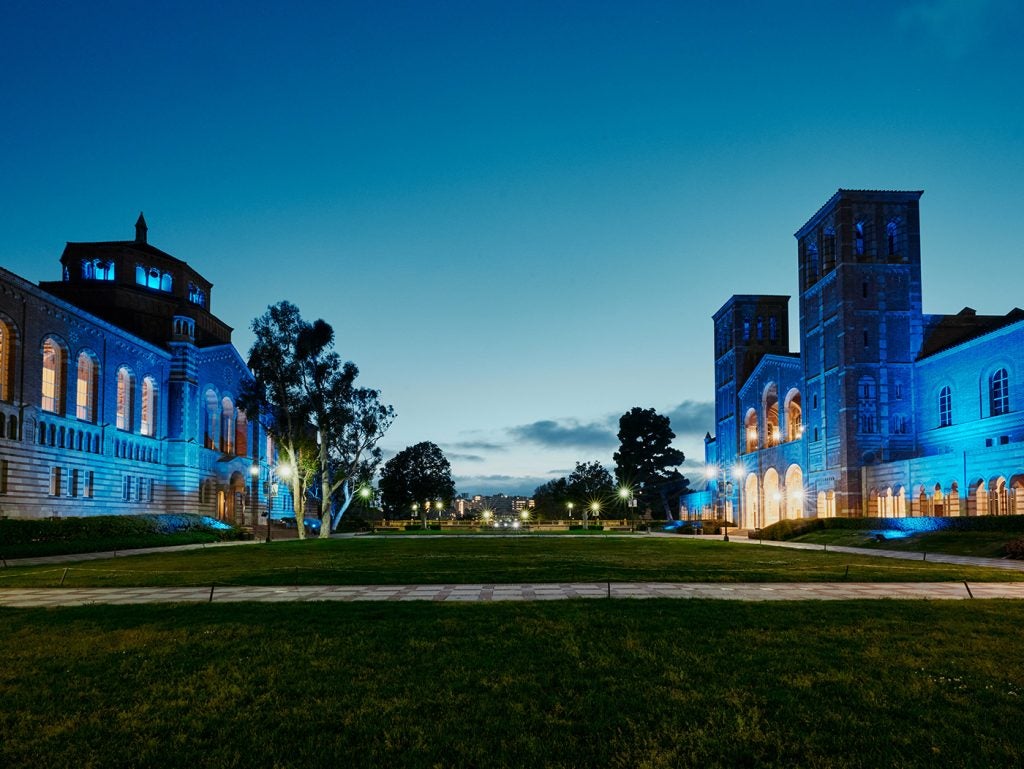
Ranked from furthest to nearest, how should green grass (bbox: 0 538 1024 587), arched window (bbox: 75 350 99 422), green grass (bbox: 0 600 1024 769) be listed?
arched window (bbox: 75 350 99 422) → green grass (bbox: 0 538 1024 587) → green grass (bbox: 0 600 1024 769)

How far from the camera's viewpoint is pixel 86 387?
50875 millimetres

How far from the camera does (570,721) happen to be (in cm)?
625

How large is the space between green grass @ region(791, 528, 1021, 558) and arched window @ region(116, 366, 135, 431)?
4846cm

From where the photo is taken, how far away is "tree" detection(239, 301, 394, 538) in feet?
160

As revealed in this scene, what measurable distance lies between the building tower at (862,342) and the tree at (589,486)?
55.2 meters

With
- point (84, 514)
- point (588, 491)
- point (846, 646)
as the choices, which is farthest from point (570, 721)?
point (588, 491)

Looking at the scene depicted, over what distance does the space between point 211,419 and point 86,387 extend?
1800 cm

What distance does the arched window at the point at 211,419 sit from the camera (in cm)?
6756

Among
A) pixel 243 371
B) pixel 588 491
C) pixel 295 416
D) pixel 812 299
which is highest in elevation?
pixel 812 299

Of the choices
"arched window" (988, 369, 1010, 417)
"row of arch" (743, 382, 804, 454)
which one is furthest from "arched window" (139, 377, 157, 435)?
"arched window" (988, 369, 1010, 417)

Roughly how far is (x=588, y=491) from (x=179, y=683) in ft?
366

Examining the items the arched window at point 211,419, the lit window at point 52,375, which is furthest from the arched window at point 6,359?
the arched window at point 211,419

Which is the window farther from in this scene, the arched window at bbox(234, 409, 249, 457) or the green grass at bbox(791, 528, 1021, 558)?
the green grass at bbox(791, 528, 1021, 558)

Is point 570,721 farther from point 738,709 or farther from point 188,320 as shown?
point 188,320
